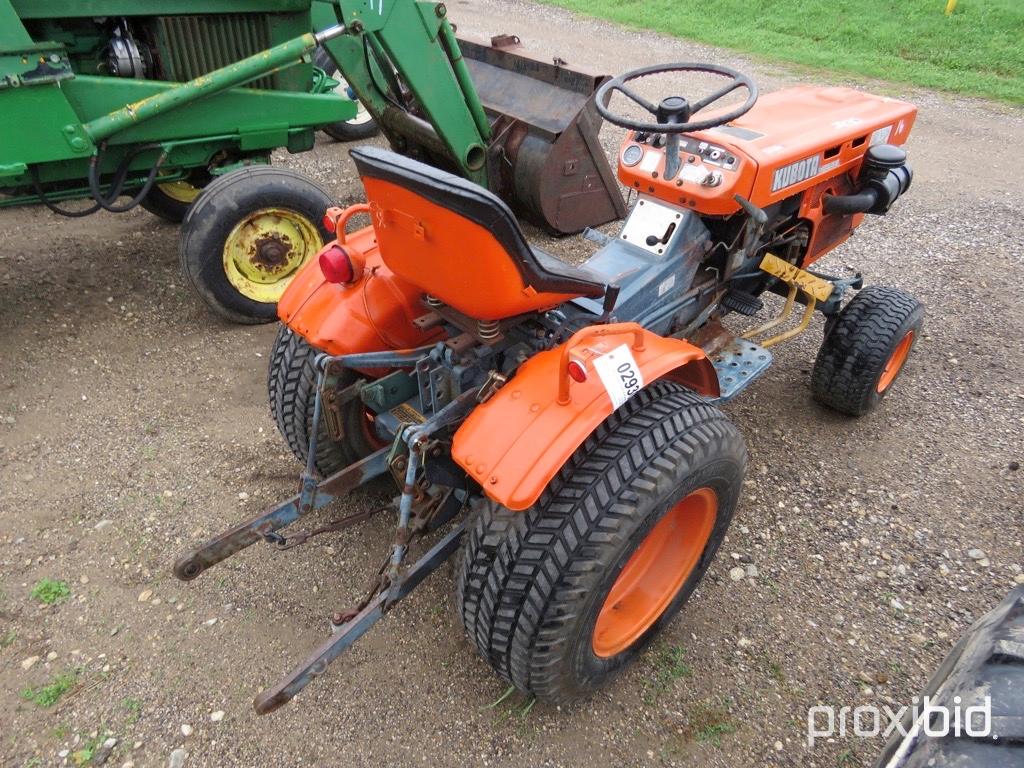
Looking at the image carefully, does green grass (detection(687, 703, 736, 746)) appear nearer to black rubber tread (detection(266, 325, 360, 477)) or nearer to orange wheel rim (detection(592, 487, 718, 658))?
orange wheel rim (detection(592, 487, 718, 658))

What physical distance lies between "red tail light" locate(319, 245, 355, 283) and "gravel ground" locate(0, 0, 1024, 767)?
34.7 inches

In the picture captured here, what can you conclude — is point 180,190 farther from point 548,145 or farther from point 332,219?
point 332,219

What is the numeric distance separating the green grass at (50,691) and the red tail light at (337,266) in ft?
4.58

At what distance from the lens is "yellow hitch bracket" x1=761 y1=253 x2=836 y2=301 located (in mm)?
2938

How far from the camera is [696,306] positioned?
284cm

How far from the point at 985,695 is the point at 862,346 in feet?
6.24

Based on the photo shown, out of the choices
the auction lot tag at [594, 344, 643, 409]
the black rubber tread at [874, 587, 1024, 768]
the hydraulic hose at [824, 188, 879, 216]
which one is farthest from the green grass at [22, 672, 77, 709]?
the hydraulic hose at [824, 188, 879, 216]

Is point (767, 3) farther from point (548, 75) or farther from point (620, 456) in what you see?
point (620, 456)

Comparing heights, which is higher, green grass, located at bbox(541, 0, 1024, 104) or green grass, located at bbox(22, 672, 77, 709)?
green grass, located at bbox(541, 0, 1024, 104)

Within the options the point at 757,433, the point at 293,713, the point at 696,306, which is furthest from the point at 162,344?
the point at 757,433

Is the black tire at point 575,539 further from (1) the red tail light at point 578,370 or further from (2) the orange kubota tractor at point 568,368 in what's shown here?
(1) the red tail light at point 578,370

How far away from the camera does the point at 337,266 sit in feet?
7.27

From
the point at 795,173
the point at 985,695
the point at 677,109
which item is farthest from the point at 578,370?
the point at 795,173

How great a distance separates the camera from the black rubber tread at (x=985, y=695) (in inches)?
48.9
